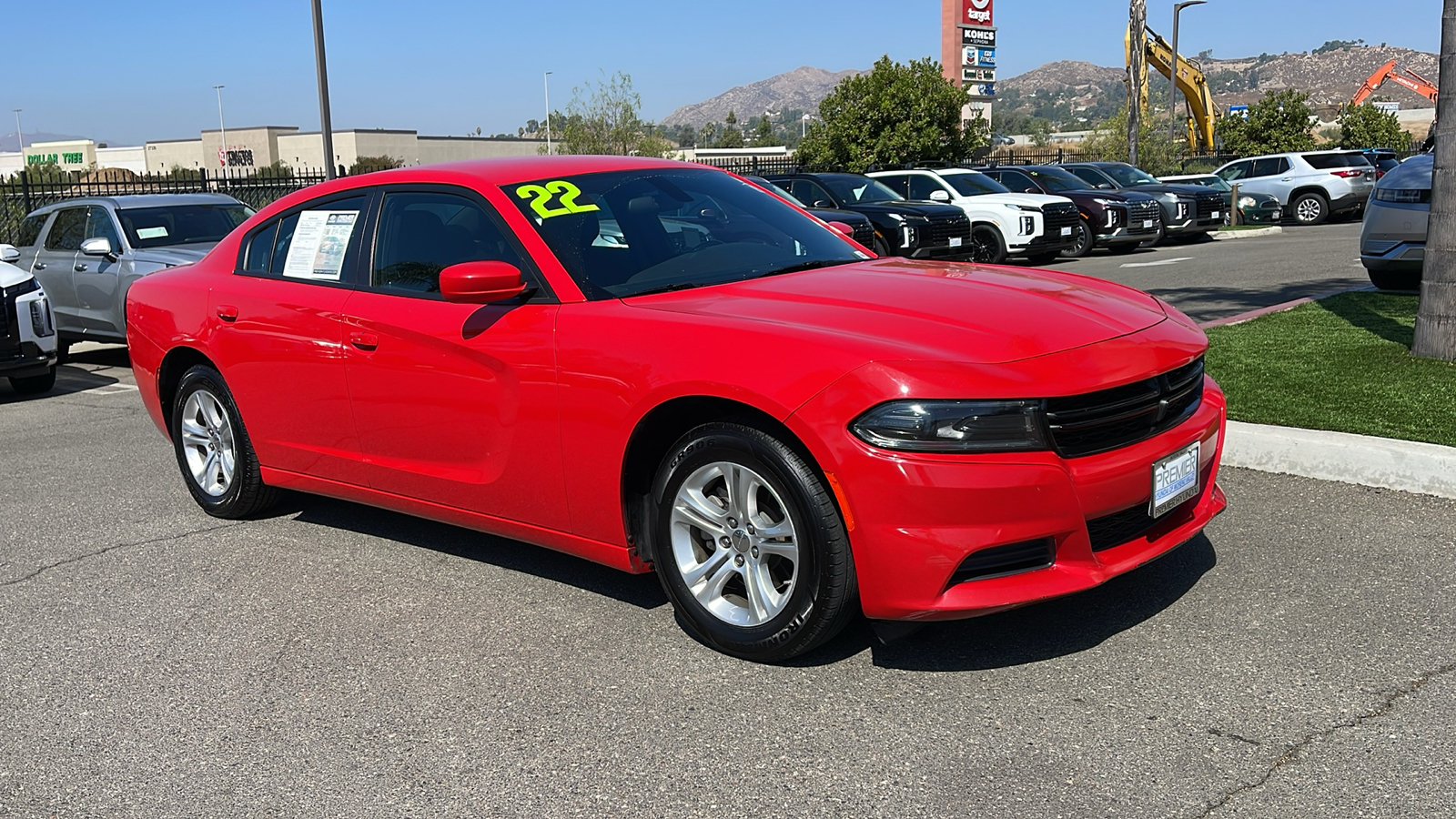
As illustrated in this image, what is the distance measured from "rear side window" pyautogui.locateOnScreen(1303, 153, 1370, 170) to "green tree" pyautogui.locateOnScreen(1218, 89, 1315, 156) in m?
16.6

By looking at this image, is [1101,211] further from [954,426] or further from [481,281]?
[954,426]

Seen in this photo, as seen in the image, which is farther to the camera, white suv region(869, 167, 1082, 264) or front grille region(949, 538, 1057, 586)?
white suv region(869, 167, 1082, 264)

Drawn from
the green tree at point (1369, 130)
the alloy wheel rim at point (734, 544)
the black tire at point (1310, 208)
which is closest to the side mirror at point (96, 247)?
the alloy wheel rim at point (734, 544)

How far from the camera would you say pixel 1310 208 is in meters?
27.9

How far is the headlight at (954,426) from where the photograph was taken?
361cm

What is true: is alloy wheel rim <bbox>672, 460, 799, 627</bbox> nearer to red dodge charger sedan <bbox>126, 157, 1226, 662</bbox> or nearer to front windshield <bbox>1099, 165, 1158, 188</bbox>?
red dodge charger sedan <bbox>126, 157, 1226, 662</bbox>

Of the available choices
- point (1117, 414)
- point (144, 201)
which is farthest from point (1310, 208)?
point (1117, 414)

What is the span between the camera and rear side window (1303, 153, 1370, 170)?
91.8 ft

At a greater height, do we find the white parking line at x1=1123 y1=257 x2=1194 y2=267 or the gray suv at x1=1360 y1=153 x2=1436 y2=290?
the gray suv at x1=1360 y1=153 x2=1436 y2=290

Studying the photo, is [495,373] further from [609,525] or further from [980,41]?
[980,41]

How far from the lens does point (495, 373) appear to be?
180 inches

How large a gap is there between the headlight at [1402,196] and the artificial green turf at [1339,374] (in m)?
0.85

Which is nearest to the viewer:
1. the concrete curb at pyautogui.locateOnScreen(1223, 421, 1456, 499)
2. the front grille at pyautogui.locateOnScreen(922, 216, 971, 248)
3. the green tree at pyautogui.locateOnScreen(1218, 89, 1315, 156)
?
the concrete curb at pyautogui.locateOnScreen(1223, 421, 1456, 499)

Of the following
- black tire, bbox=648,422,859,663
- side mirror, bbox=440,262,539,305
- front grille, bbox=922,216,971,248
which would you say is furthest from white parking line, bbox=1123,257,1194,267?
black tire, bbox=648,422,859,663
